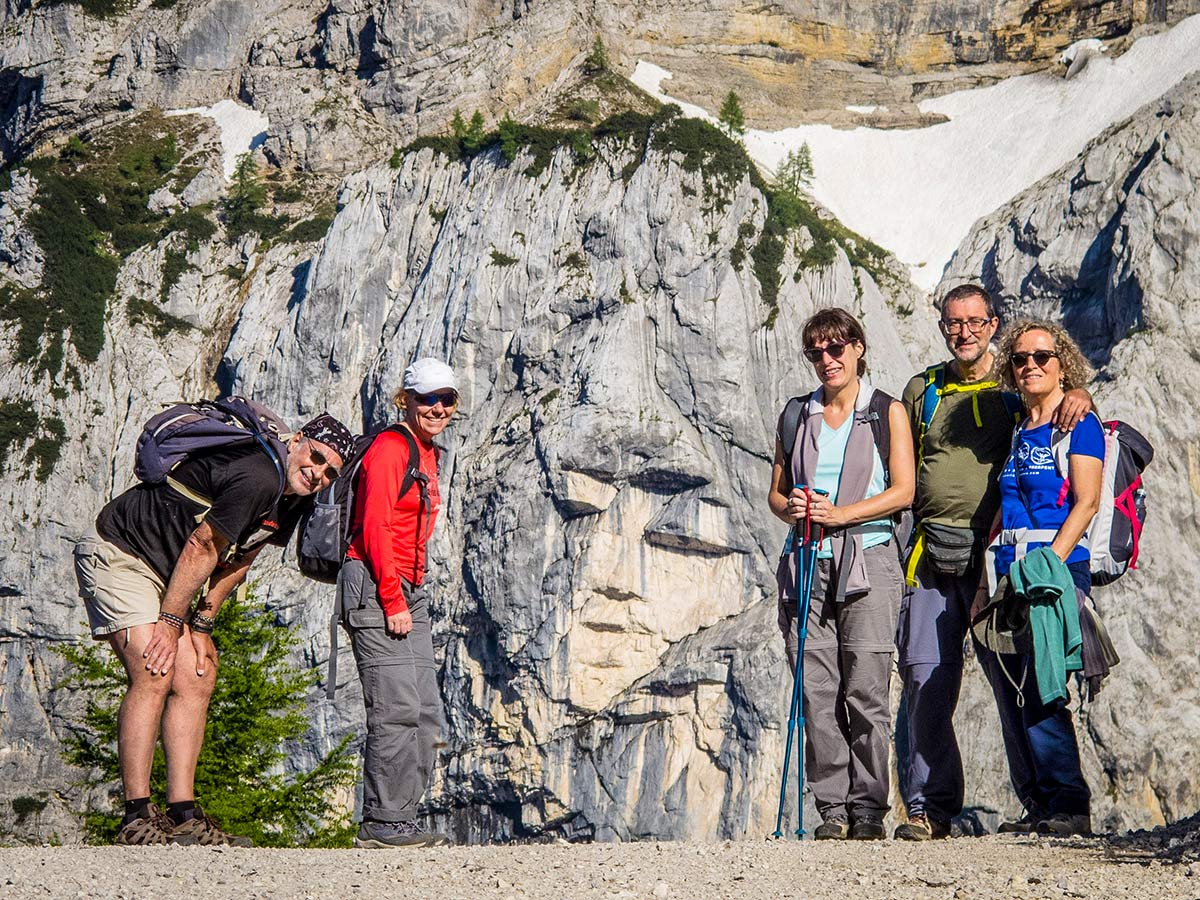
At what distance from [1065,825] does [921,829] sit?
0.72 metres

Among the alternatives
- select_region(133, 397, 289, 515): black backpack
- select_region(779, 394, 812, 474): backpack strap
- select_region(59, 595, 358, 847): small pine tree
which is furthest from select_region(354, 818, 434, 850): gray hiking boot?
select_region(59, 595, 358, 847): small pine tree

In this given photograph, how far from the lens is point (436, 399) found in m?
7.31

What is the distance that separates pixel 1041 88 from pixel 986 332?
220 feet

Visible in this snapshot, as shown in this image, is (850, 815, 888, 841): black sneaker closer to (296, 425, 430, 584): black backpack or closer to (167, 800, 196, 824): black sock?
(296, 425, 430, 584): black backpack

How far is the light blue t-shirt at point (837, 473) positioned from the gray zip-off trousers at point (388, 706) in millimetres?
2178

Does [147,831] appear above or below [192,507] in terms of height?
below

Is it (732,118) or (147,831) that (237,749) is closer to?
(147,831)

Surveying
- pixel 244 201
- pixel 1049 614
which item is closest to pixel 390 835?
pixel 1049 614

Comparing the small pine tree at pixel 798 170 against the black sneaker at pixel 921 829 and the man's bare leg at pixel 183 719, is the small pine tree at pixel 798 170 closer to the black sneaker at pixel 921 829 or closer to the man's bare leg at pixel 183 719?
the black sneaker at pixel 921 829

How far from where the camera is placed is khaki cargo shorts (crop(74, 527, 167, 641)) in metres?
6.61

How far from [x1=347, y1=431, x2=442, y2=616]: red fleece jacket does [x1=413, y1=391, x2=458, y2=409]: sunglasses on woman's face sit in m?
0.23

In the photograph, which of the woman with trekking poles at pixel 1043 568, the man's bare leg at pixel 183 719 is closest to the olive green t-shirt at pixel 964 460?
the woman with trekking poles at pixel 1043 568

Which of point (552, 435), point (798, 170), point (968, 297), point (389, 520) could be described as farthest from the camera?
point (798, 170)

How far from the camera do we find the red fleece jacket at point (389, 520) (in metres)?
7.11
